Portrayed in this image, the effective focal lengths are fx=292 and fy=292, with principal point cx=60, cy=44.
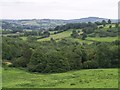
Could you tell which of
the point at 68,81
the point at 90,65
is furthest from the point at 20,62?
the point at 68,81

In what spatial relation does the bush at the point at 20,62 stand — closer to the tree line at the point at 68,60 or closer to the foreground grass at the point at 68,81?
the tree line at the point at 68,60

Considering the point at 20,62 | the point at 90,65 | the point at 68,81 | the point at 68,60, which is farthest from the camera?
the point at 20,62

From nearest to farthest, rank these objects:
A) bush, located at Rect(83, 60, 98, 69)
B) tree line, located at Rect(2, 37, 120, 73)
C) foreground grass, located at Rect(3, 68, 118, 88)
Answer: foreground grass, located at Rect(3, 68, 118, 88), tree line, located at Rect(2, 37, 120, 73), bush, located at Rect(83, 60, 98, 69)

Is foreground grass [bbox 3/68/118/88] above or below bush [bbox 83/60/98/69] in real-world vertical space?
above

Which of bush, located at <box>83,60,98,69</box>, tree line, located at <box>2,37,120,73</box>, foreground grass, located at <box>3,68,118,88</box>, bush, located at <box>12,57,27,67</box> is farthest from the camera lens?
bush, located at <box>12,57,27,67</box>

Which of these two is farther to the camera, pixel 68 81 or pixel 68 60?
pixel 68 60

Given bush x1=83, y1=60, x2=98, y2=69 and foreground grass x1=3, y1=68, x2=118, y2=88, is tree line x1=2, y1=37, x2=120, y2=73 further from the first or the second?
foreground grass x1=3, y1=68, x2=118, y2=88

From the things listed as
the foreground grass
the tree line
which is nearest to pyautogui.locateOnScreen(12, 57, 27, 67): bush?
the tree line

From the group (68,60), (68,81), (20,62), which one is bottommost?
(20,62)

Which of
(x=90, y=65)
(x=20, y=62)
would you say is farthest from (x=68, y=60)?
(x=20, y=62)

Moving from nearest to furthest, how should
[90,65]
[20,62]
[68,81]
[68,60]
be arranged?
[68,81], [90,65], [68,60], [20,62]

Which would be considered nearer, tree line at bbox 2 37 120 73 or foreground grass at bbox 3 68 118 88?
foreground grass at bbox 3 68 118 88

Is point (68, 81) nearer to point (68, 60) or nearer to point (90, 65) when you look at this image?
point (90, 65)

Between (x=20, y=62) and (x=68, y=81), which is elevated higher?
(x=68, y=81)
